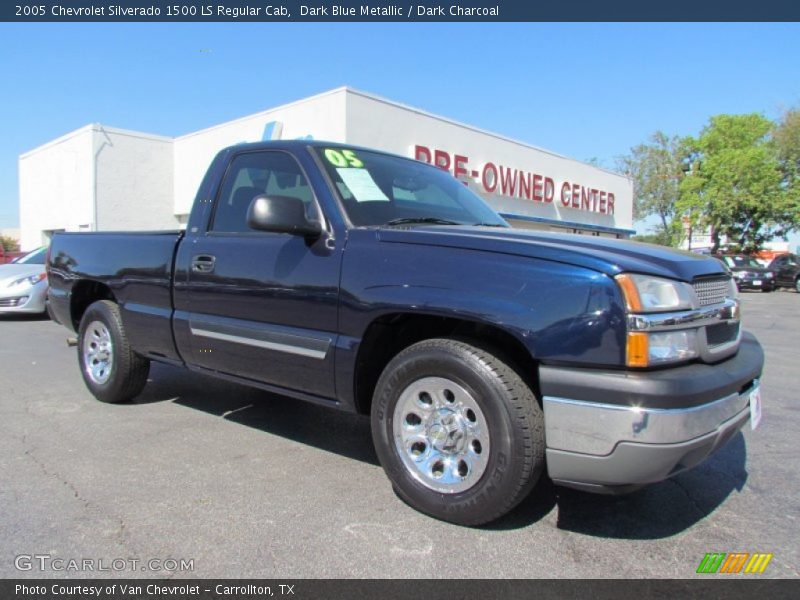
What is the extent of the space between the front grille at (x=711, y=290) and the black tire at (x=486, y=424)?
87 cm

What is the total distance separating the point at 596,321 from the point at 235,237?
7.53 ft

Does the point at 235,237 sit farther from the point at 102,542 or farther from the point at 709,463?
the point at 709,463

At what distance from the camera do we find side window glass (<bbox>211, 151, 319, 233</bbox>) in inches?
144

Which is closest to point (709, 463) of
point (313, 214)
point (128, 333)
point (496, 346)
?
point (496, 346)

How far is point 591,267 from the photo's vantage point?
2395 millimetres

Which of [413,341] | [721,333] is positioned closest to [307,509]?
[413,341]

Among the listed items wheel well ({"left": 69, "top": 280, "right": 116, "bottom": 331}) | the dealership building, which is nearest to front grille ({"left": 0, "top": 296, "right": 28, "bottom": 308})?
wheel well ({"left": 69, "top": 280, "right": 116, "bottom": 331})

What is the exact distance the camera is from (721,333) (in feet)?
9.14

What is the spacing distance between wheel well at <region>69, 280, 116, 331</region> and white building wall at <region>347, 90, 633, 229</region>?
10416mm

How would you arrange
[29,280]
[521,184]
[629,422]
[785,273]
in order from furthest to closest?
[785,273] < [521,184] < [29,280] < [629,422]

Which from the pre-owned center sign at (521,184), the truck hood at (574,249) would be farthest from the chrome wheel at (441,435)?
the pre-owned center sign at (521,184)

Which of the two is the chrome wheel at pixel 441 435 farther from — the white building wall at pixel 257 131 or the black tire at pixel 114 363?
the white building wall at pixel 257 131

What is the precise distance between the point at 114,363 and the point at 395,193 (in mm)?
2643

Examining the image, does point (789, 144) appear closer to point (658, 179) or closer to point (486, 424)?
point (658, 179)
